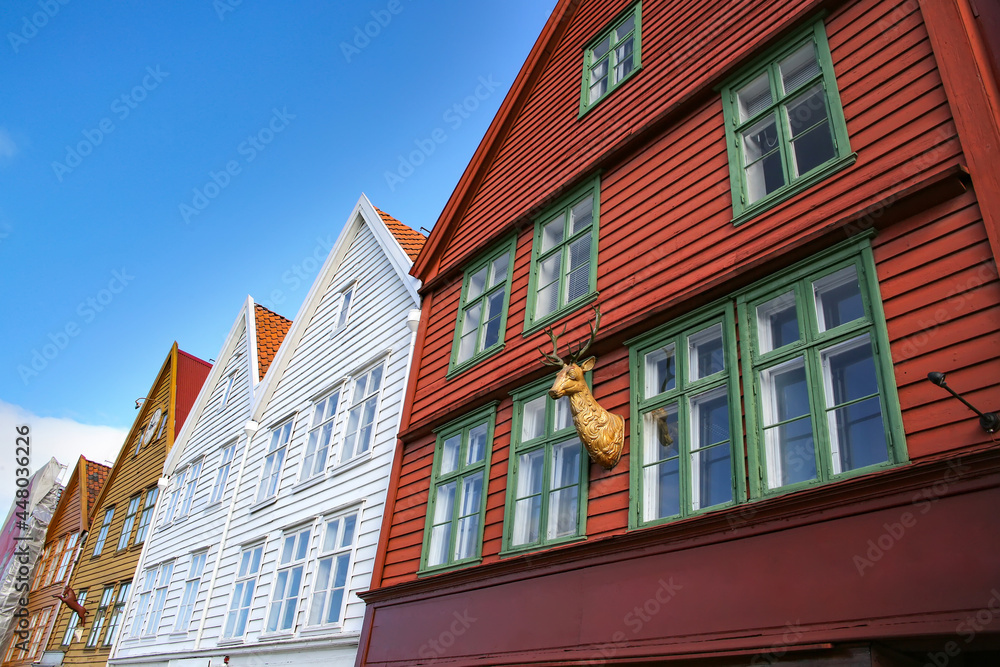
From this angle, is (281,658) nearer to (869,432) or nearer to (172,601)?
(172,601)

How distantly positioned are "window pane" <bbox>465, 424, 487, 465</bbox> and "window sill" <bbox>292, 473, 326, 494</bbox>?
4603 millimetres

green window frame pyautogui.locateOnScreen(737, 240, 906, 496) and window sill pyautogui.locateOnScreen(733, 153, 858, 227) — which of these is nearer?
green window frame pyautogui.locateOnScreen(737, 240, 906, 496)

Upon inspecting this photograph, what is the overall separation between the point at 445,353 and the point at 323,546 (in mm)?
3939

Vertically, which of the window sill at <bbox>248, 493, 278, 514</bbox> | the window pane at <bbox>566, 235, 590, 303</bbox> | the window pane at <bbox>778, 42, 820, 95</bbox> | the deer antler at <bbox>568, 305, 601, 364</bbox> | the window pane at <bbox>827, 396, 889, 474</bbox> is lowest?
the window pane at <bbox>827, 396, 889, 474</bbox>

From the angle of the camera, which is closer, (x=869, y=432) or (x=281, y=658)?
(x=869, y=432)

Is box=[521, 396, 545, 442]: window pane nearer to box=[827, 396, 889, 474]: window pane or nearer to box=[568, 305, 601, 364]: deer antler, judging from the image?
box=[568, 305, 601, 364]: deer antler

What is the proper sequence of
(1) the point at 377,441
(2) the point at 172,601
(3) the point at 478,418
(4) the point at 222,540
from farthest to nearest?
(2) the point at 172,601 < (4) the point at 222,540 < (1) the point at 377,441 < (3) the point at 478,418

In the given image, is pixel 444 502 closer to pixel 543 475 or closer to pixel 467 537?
pixel 467 537

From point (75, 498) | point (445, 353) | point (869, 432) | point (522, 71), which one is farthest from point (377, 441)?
point (75, 498)

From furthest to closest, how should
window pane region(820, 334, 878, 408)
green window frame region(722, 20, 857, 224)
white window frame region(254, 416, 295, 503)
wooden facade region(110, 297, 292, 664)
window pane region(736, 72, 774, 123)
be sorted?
wooden facade region(110, 297, 292, 664) < white window frame region(254, 416, 295, 503) < window pane region(736, 72, 774, 123) < green window frame region(722, 20, 857, 224) < window pane region(820, 334, 878, 408)

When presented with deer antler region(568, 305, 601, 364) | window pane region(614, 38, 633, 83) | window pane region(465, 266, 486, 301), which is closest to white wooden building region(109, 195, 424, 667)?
window pane region(465, 266, 486, 301)

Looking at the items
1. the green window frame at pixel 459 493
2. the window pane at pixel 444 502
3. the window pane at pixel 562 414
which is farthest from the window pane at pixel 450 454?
the window pane at pixel 562 414

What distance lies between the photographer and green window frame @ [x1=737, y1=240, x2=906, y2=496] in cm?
560

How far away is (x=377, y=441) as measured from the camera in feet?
41.0
